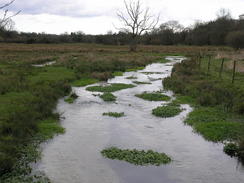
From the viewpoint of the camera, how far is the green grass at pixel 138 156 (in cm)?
836

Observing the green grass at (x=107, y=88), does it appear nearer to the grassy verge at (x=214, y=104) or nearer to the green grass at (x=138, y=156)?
the grassy verge at (x=214, y=104)

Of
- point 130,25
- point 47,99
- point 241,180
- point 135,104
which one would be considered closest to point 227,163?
point 241,180

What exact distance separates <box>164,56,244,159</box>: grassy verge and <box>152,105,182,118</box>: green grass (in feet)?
2.84

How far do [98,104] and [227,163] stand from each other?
8.35m

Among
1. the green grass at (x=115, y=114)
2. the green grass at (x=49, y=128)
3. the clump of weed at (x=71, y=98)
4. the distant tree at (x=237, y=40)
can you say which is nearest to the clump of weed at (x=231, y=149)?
the green grass at (x=115, y=114)

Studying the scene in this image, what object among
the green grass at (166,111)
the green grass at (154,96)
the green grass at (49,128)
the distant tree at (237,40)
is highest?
the distant tree at (237,40)

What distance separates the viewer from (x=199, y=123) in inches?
454

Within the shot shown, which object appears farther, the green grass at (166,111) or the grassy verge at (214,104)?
the green grass at (166,111)

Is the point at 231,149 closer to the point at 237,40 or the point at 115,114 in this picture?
the point at 115,114

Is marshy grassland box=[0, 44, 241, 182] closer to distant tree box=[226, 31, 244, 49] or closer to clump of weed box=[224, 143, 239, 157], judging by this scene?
clump of weed box=[224, 143, 239, 157]

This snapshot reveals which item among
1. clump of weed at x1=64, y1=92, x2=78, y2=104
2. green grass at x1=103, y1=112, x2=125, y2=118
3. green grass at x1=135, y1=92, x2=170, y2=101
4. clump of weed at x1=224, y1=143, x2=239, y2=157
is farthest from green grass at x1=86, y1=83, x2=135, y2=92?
clump of weed at x1=224, y1=143, x2=239, y2=157

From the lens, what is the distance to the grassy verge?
10.5m

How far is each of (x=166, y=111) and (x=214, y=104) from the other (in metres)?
2.71

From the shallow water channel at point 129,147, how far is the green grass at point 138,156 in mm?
232
